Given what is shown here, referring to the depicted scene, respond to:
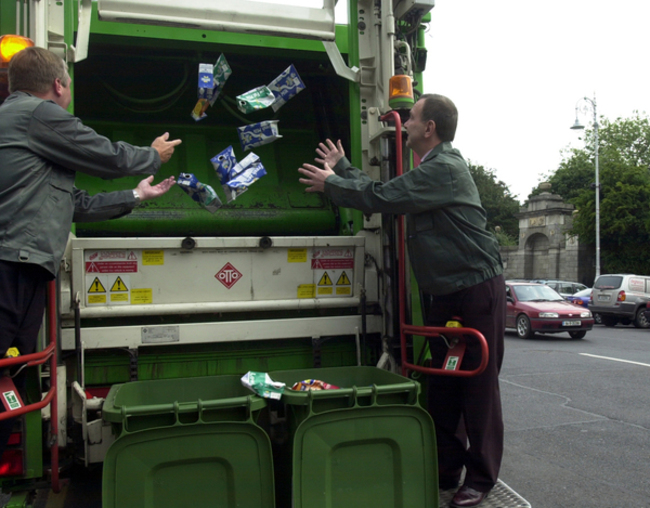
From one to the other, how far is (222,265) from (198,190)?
41cm

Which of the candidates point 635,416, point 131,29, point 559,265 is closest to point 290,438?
point 131,29

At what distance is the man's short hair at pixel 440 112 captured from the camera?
2.97 m

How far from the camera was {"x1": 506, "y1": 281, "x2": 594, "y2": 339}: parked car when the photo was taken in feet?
44.3

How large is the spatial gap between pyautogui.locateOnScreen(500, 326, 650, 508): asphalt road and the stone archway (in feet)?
77.7

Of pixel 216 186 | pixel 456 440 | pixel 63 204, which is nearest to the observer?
pixel 63 204

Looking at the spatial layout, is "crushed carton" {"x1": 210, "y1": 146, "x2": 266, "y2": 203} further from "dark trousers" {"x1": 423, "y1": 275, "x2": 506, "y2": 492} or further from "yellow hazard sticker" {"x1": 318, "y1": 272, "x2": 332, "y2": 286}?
"dark trousers" {"x1": 423, "y1": 275, "x2": 506, "y2": 492}

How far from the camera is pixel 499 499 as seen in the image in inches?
107

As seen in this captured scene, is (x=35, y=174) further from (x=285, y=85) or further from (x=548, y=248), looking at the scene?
(x=548, y=248)

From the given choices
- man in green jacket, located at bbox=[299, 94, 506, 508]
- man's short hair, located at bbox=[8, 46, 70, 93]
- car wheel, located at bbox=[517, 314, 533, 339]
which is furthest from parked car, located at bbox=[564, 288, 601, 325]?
man's short hair, located at bbox=[8, 46, 70, 93]

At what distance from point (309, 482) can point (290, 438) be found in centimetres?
30

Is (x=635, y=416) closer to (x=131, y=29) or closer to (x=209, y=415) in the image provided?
(x=209, y=415)

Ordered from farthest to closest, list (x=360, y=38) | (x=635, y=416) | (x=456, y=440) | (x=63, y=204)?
(x=635, y=416), (x=360, y=38), (x=456, y=440), (x=63, y=204)

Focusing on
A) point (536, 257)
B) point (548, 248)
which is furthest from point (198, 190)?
point (536, 257)

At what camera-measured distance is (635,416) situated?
5.82 meters
